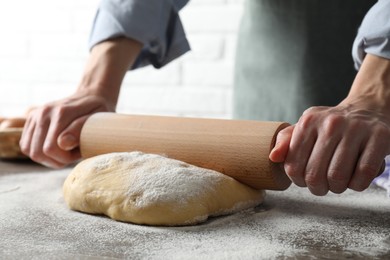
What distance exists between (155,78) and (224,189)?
1245mm

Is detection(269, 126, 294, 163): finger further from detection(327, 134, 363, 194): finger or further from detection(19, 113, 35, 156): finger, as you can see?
detection(19, 113, 35, 156): finger

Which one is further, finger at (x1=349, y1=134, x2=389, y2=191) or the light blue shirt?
the light blue shirt

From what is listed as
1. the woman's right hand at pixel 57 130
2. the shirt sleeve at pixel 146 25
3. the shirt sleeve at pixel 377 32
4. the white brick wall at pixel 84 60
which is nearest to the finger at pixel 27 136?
the woman's right hand at pixel 57 130

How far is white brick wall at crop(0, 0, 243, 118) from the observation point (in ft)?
6.32

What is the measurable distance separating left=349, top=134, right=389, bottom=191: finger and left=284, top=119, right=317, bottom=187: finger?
68 mm

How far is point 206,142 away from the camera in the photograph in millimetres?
902

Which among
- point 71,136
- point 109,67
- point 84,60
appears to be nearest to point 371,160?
point 71,136

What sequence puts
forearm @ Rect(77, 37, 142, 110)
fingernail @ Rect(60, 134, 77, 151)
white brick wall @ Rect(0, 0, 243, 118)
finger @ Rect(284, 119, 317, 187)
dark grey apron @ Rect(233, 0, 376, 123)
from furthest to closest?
white brick wall @ Rect(0, 0, 243, 118) → dark grey apron @ Rect(233, 0, 376, 123) → forearm @ Rect(77, 37, 142, 110) → fingernail @ Rect(60, 134, 77, 151) → finger @ Rect(284, 119, 317, 187)

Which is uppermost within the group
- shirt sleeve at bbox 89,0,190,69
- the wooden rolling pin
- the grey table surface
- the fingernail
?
shirt sleeve at bbox 89,0,190,69

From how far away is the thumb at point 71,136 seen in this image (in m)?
1.07

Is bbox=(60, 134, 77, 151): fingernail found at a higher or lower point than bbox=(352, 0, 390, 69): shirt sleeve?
lower

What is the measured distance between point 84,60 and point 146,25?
949 mm

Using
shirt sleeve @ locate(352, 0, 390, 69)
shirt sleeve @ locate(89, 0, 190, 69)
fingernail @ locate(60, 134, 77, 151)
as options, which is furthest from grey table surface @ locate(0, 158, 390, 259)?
shirt sleeve @ locate(89, 0, 190, 69)

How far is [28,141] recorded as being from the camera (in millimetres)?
1137
